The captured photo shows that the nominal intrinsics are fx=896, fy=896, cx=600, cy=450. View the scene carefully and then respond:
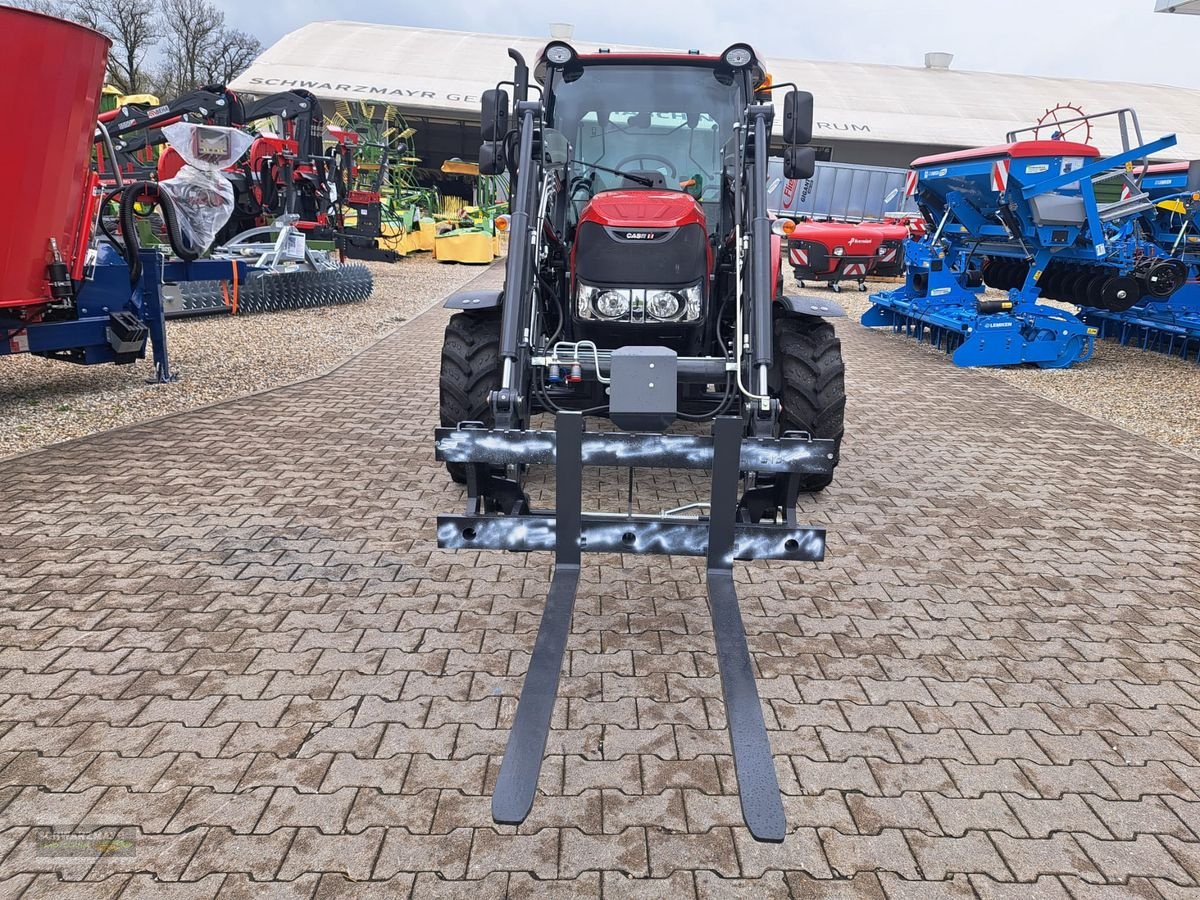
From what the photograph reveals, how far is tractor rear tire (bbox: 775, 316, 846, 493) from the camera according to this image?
15.9 feet

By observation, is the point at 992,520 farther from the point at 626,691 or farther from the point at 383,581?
the point at 383,581

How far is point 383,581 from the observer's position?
155 inches

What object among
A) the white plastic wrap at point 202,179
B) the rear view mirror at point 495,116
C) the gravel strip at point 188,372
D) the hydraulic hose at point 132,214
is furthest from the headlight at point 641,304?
the white plastic wrap at point 202,179

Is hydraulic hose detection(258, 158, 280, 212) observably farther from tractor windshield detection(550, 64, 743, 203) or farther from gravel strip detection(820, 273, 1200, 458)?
tractor windshield detection(550, 64, 743, 203)

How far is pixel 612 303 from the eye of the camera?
14.8 feet

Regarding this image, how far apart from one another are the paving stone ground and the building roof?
1274 inches

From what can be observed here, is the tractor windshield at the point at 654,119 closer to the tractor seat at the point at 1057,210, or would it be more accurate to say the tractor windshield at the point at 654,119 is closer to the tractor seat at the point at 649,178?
the tractor seat at the point at 649,178

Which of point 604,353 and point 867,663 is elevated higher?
point 604,353

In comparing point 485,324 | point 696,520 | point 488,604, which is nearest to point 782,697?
point 696,520

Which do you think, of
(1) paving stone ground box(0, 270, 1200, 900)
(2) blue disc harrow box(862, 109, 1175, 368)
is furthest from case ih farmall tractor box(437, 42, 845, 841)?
(2) blue disc harrow box(862, 109, 1175, 368)

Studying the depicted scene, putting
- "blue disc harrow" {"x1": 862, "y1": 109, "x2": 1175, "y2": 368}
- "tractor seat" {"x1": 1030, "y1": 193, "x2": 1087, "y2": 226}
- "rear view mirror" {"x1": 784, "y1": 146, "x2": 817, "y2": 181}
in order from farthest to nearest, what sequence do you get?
1. "tractor seat" {"x1": 1030, "y1": 193, "x2": 1087, "y2": 226}
2. "blue disc harrow" {"x1": 862, "y1": 109, "x2": 1175, "y2": 368}
3. "rear view mirror" {"x1": 784, "y1": 146, "x2": 817, "y2": 181}

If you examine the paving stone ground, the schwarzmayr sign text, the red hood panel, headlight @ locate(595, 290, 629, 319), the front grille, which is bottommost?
the paving stone ground

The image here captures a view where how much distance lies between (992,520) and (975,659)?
1744mm

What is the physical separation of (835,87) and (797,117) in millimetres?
39960
